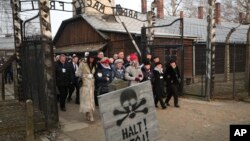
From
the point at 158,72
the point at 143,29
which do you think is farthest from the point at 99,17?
the point at 158,72

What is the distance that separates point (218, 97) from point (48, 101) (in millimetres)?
7156

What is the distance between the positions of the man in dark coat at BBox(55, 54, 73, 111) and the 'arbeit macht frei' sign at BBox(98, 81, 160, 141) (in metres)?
6.47

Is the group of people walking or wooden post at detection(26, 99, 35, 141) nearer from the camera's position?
wooden post at detection(26, 99, 35, 141)

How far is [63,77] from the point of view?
11.3 m

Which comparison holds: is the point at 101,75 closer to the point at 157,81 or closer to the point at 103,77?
the point at 103,77

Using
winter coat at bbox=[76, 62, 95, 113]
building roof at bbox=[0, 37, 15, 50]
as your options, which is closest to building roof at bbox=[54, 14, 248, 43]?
winter coat at bbox=[76, 62, 95, 113]

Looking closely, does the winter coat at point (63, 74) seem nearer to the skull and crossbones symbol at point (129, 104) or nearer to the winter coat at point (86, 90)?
the winter coat at point (86, 90)

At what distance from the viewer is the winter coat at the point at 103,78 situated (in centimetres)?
975

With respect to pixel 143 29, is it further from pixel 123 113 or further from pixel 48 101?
pixel 123 113

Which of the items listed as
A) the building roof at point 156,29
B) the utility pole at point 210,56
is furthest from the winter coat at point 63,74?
the building roof at point 156,29

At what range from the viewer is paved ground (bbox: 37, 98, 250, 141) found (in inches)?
312

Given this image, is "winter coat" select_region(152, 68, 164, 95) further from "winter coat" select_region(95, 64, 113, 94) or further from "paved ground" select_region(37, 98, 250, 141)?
"winter coat" select_region(95, 64, 113, 94)

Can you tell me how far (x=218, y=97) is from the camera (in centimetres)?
1327

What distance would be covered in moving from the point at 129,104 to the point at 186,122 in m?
4.65
